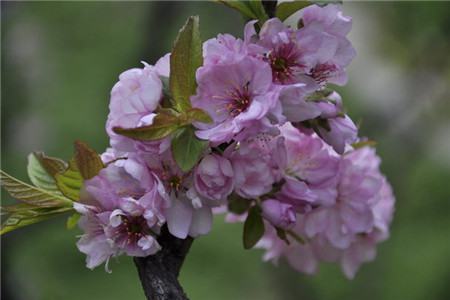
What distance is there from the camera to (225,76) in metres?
0.70

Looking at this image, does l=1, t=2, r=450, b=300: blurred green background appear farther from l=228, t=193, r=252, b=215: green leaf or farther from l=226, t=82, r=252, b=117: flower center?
l=226, t=82, r=252, b=117: flower center

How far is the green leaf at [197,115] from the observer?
682 millimetres

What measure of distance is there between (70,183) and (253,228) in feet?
0.68

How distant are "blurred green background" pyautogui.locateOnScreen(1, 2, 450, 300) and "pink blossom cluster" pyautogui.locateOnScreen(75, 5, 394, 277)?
55.7 inches

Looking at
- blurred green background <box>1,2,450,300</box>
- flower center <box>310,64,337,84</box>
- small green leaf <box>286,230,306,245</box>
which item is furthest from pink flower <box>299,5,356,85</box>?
blurred green background <box>1,2,450,300</box>

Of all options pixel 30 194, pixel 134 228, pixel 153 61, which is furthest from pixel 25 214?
pixel 153 61

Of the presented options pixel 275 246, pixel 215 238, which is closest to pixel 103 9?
pixel 215 238

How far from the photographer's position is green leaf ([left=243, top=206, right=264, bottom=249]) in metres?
0.80

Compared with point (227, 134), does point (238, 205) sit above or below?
below

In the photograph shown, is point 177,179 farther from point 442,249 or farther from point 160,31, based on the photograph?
point 442,249

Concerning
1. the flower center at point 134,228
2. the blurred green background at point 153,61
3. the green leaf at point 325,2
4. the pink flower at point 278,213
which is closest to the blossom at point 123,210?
the flower center at point 134,228

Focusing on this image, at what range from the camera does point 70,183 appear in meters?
0.75

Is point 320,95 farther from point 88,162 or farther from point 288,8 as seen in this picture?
point 88,162

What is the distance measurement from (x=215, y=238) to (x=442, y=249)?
107 cm
